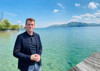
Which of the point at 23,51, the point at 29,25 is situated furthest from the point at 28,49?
the point at 29,25

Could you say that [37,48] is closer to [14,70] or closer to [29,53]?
[29,53]

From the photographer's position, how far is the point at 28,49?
1.98 m

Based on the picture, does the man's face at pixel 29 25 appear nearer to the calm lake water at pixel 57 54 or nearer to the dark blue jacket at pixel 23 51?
the dark blue jacket at pixel 23 51

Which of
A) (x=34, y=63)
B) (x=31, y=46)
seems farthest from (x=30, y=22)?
(x=34, y=63)

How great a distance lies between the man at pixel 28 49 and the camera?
75.7 inches

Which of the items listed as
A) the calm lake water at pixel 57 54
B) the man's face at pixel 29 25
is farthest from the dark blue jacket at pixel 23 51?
the calm lake water at pixel 57 54

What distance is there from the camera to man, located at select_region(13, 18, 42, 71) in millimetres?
1923

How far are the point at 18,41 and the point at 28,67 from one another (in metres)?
0.64

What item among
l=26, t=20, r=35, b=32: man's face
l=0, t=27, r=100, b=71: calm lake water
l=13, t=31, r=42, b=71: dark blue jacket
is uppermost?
l=26, t=20, r=35, b=32: man's face

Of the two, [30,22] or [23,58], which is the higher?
[30,22]

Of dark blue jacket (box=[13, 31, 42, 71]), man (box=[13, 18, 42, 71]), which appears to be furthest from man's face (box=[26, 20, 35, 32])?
dark blue jacket (box=[13, 31, 42, 71])

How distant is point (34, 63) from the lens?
210 cm

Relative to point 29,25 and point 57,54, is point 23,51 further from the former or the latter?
point 57,54

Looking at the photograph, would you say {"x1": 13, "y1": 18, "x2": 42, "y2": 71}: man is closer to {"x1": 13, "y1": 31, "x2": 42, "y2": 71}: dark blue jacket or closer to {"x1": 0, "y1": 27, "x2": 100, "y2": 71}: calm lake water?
{"x1": 13, "y1": 31, "x2": 42, "y2": 71}: dark blue jacket
